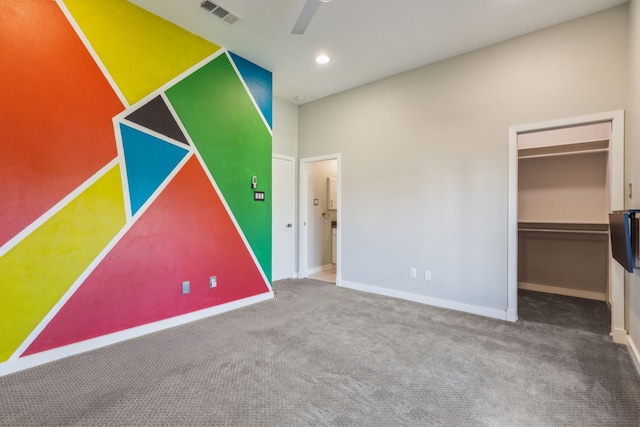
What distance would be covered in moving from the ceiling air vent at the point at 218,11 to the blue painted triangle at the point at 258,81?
67 cm

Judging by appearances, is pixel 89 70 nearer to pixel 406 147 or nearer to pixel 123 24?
pixel 123 24

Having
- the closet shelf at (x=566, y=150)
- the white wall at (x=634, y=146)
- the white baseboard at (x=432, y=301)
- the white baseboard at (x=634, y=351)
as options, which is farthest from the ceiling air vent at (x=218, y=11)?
the white baseboard at (x=634, y=351)

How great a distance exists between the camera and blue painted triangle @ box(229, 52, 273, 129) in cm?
380

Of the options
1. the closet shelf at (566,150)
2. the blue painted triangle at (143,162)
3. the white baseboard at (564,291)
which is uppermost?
the closet shelf at (566,150)

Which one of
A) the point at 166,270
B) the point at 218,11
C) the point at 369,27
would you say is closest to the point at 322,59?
the point at 369,27

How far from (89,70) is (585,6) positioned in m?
4.49

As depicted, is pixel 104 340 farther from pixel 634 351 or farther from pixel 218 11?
pixel 634 351

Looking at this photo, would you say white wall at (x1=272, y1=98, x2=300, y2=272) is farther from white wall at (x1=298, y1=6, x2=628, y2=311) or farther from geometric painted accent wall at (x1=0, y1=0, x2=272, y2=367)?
geometric painted accent wall at (x1=0, y1=0, x2=272, y2=367)

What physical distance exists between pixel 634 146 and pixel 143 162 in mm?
4305

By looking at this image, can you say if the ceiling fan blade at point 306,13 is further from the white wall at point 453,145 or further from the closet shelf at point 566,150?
the closet shelf at point 566,150

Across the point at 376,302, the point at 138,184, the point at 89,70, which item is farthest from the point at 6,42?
the point at 376,302

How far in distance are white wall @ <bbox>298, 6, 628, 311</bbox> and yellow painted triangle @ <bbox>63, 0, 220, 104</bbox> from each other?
2366 mm

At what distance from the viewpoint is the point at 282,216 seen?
16.8 feet

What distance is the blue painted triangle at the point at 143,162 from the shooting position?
9.18 feet
